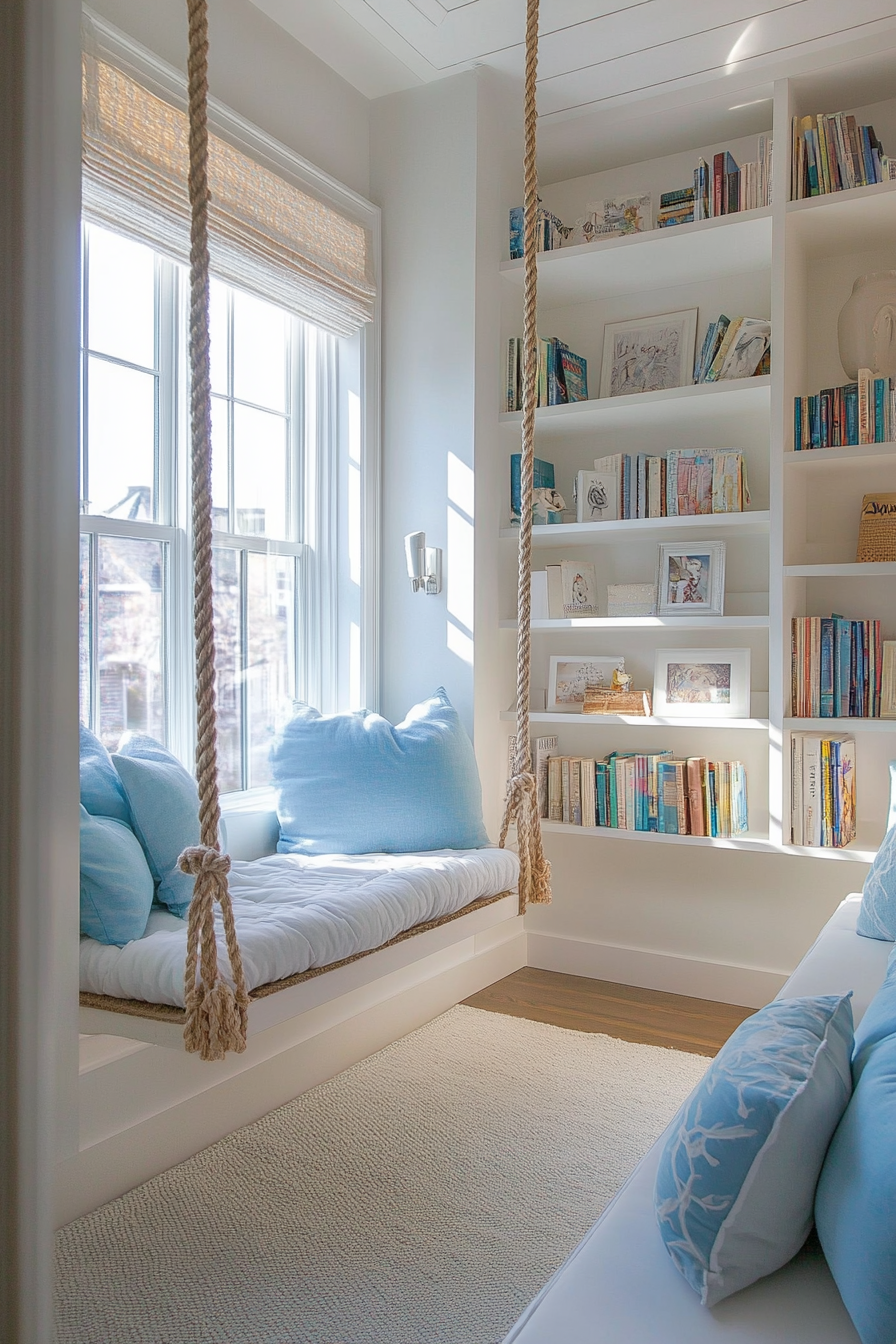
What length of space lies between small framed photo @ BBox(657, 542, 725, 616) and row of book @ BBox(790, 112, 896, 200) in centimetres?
109

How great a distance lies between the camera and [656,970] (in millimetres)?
3406

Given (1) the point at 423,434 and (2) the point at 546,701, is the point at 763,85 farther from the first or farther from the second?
(2) the point at 546,701

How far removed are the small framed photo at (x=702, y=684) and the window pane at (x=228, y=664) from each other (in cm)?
134

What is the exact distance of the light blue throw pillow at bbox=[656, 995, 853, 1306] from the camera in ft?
3.22

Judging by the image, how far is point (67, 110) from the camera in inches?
49.7

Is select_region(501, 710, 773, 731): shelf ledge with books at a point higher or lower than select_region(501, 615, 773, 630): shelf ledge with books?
lower

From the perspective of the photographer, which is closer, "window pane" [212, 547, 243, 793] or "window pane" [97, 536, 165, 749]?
"window pane" [97, 536, 165, 749]

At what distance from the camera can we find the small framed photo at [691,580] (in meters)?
3.17

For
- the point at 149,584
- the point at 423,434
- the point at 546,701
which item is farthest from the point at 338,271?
the point at 546,701

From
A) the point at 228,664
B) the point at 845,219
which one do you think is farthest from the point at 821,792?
the point at 228,664

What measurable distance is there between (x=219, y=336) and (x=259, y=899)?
5.52ft

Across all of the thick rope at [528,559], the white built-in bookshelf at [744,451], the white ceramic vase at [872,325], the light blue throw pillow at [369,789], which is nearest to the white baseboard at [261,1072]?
the light blue throw pillow at [369,789]

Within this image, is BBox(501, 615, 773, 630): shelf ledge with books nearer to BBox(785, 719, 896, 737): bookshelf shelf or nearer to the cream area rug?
BBox(785, 719, 896, 737): bookshelf shelf

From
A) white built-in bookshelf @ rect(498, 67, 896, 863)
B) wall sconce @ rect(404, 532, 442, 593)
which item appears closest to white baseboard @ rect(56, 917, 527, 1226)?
white built-in bookshelf @ rect(498, 67, 896, 863)
